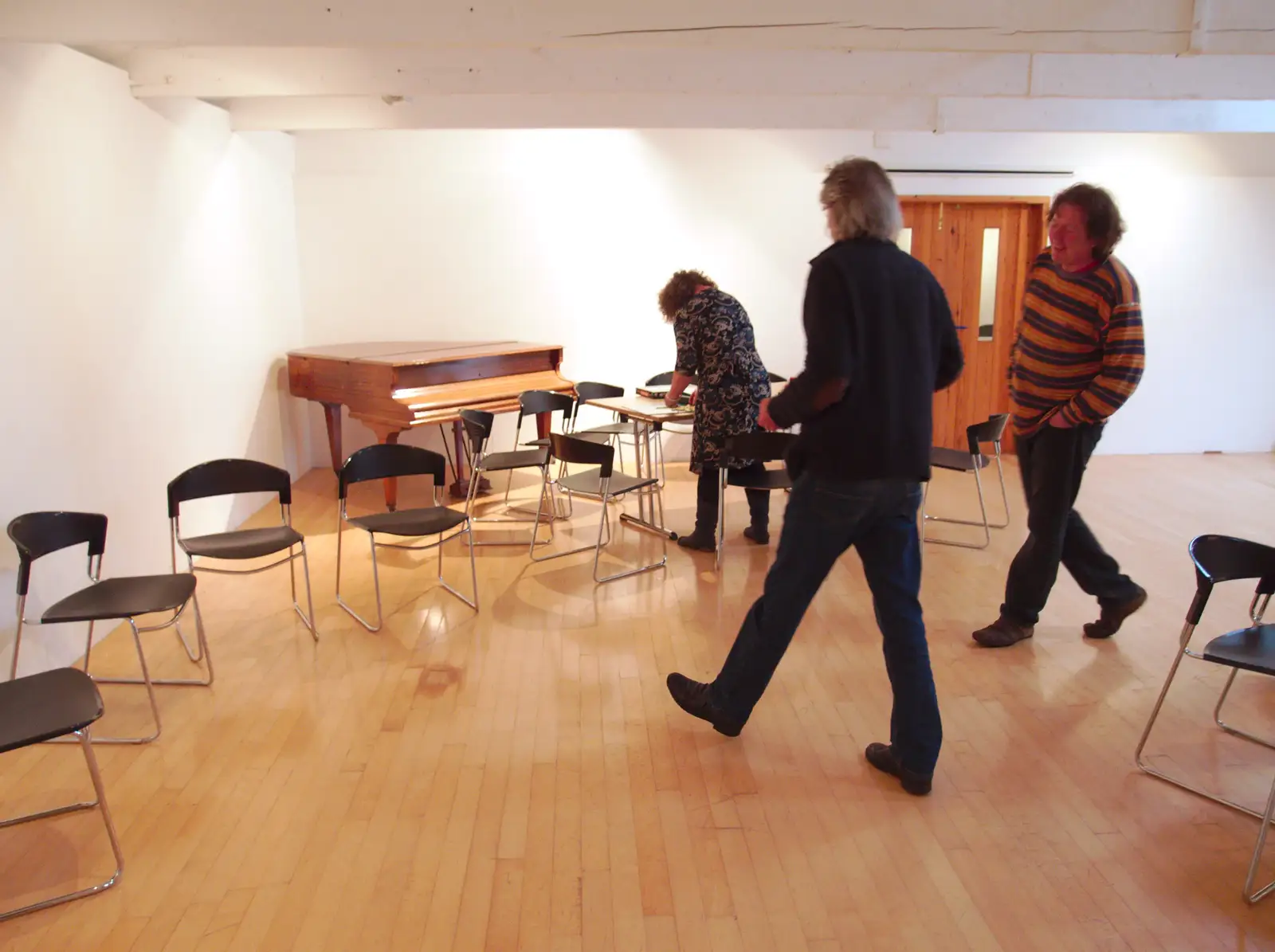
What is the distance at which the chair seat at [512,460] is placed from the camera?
5344 millimetres

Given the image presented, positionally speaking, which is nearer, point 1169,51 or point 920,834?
point 920,834

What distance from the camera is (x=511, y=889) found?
2.38 metres

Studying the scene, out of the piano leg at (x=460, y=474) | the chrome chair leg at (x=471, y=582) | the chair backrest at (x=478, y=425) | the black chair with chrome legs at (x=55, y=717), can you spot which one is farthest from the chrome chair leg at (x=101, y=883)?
the piano leg at (x=460, y=474)

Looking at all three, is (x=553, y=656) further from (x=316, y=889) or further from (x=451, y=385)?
(x=451, y=385)

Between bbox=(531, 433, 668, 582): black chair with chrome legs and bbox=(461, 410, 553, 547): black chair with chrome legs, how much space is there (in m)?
0.17

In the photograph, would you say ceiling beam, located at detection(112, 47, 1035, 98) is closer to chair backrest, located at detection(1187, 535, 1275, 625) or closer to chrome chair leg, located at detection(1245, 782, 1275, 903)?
chair backrest, located at detection(1187, 535, 1275, 625)

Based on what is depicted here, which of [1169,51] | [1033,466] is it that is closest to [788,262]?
[1169,51]

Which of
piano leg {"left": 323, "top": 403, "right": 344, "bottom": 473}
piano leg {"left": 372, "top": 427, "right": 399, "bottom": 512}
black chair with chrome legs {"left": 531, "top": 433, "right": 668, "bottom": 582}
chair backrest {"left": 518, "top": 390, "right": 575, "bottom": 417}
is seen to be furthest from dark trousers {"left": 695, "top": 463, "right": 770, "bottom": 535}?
piano leg {"left": 323, "top": 403, "right": 344, "bottom": 473}

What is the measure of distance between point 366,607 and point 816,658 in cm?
207

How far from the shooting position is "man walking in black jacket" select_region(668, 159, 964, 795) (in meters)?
2.44

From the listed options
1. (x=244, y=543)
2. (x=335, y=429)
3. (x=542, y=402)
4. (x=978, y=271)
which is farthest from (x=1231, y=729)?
(x=978, y=271)

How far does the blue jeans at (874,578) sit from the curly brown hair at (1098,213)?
136 centimetres

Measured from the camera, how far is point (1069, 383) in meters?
3.43

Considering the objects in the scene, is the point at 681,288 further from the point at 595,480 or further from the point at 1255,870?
the point at 1255,870
